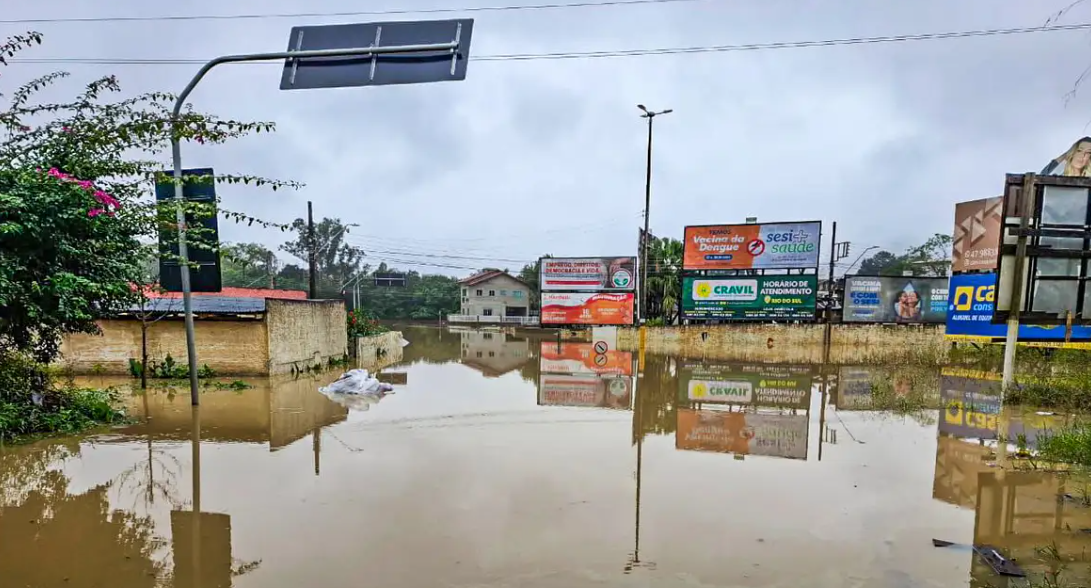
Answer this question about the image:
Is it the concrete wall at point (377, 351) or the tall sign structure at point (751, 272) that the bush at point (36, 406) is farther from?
the tall sign structure at point (751, 272)

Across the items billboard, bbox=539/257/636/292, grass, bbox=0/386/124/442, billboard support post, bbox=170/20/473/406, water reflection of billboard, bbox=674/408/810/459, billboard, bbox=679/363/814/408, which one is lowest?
billboard, bbox=679/363/814/408

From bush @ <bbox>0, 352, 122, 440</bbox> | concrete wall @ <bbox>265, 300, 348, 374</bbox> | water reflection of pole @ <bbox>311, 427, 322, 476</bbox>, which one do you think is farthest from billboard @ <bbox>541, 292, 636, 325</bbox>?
bush @ <bbox>0, 352, 122, 440</bbox>

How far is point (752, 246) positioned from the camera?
24547mm

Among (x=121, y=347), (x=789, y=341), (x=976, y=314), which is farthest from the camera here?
(x=789, y=341)

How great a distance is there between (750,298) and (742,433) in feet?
54.5

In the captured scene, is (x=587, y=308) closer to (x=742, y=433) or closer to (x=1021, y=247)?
(x=742, y=433)

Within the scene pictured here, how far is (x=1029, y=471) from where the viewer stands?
21.7 ft

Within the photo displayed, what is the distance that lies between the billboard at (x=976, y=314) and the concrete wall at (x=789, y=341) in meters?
5.77

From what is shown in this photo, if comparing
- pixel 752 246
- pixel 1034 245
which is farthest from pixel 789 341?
pixel 1034 245

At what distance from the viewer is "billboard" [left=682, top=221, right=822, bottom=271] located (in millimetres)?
23984

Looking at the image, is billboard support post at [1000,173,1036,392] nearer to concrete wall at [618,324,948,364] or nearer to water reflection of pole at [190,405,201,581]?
water reflection of pole at [190,405,201,581]

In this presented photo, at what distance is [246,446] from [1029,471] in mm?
10061

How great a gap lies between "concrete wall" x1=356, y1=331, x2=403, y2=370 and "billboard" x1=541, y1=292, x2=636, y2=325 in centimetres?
835

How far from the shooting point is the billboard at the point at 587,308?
28.1 m
